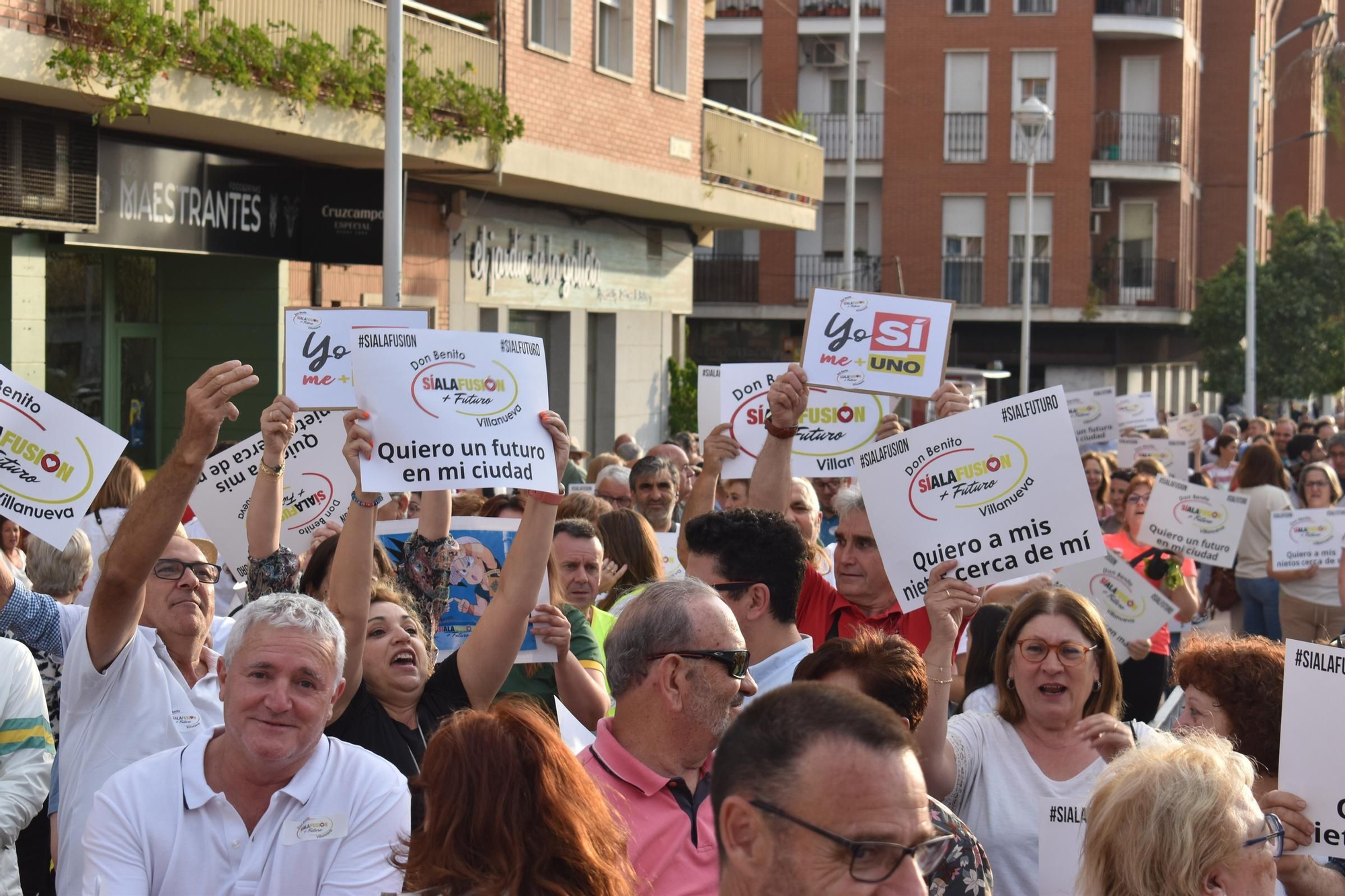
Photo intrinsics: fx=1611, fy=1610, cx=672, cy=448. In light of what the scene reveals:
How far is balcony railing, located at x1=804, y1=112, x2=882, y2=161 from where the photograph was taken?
39969 millimetres

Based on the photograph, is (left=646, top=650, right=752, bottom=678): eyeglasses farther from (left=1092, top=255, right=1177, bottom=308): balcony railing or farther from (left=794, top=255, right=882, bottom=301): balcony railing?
(left=1092, top=255, right=1177, bottom=308): balcony railing

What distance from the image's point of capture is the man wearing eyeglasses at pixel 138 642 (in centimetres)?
464

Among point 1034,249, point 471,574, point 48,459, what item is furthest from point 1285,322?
point 48,459

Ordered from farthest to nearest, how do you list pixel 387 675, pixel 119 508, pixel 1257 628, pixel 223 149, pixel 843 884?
pixel 223 149, pixel 1257 628, pixel 119 508, pixel 387 675, pixel 843 884

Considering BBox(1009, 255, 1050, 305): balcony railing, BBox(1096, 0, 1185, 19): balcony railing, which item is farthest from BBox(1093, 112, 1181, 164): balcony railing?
BBox(1009, 255, 1050, 305): balcony railing

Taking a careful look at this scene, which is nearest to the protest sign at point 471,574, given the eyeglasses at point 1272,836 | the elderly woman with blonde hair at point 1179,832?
the elderly woman with blonde hair at point 1179,832

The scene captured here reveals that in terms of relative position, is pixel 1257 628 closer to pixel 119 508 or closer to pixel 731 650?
pixel 119 508

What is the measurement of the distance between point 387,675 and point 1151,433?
14.6m

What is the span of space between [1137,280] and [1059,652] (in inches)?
1470

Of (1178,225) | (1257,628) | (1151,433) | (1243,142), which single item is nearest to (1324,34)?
(1243,142)

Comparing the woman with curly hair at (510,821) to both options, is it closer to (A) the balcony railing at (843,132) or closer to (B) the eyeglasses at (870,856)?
(B) the eyeglasses at (870,856)

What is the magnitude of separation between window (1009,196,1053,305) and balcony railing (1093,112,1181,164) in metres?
2.06

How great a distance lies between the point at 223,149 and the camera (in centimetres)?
1495

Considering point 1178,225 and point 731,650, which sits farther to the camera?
point 1178,225
